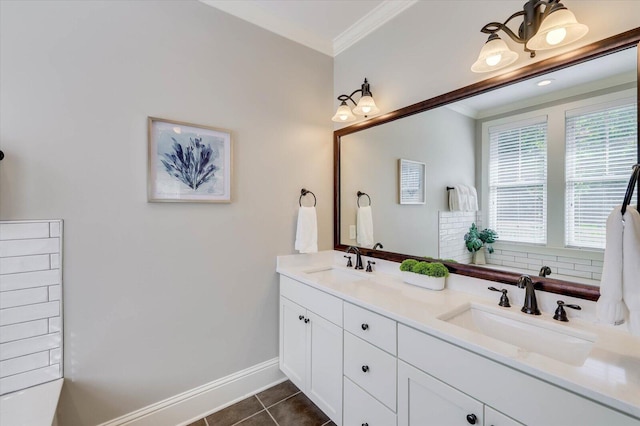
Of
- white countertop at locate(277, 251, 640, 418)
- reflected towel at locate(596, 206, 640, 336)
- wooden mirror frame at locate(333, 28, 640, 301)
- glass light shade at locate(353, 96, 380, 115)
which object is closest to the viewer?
white countertop at locate(277, 251, 640, 418)

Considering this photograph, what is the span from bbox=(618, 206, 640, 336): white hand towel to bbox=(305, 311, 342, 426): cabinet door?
1143mm

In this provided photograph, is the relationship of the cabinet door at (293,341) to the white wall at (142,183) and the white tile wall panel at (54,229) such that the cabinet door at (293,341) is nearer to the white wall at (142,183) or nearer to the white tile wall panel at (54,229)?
the white wall at (142,183)

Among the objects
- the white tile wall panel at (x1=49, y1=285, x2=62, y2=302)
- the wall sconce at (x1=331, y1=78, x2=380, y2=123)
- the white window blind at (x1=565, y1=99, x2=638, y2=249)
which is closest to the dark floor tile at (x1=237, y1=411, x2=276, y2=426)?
the white tile wall panel at (x1=49, y1=285, x2=62, y2=302)

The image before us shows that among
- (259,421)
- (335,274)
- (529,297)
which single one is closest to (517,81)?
(529,297)

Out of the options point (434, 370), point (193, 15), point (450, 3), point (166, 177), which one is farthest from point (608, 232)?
point (193, 15)

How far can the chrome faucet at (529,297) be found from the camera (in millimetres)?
1220

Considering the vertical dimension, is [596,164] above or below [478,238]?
above

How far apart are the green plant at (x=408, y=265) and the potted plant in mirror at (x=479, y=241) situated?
1.07 feet

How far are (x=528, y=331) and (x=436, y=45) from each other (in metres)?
1.59

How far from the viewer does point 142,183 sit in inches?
62.6

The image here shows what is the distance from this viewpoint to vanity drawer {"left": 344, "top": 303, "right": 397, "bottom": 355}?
4.13ft

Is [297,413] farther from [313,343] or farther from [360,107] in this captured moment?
[360,107]

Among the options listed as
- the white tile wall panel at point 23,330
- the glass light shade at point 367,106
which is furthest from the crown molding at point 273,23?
the white tile wall panel at point 23,330

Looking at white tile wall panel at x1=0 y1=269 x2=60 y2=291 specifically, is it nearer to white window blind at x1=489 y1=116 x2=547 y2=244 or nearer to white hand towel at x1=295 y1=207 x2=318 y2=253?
white hand towel at x1=295 y1=207 x2=318 y2=253
